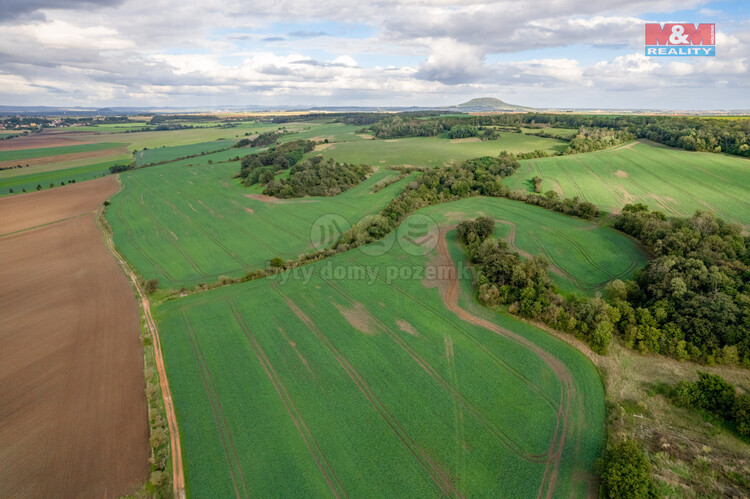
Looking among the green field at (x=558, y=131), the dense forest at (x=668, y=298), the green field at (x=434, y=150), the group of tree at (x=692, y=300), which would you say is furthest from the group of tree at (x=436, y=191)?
the green field at (x=558, y=131)

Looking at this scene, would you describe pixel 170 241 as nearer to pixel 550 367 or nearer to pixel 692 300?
pixel 550 367

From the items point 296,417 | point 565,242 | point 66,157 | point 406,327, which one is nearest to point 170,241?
point 296,417

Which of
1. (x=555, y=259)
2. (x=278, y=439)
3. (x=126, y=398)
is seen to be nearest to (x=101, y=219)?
(x=126, y=398)

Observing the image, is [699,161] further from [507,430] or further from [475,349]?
[507,430]

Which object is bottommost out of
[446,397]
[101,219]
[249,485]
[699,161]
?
[249,485]

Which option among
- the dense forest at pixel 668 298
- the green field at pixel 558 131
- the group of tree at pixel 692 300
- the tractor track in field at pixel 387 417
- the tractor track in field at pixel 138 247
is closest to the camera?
the tractor track in field at pixel 387 417

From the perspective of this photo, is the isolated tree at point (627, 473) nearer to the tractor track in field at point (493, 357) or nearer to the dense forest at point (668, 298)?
the tractor track in field at point (493, 357)

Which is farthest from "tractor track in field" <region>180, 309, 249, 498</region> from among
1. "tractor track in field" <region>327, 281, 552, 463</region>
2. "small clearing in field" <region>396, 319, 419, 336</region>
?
"small clearing in field" <region>396, 319, 419, 336</region>
